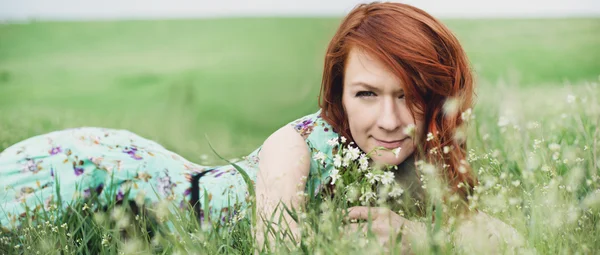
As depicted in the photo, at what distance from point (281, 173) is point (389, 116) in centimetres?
38

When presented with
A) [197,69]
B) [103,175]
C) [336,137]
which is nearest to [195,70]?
[197,69]

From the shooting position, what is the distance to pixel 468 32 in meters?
6.76

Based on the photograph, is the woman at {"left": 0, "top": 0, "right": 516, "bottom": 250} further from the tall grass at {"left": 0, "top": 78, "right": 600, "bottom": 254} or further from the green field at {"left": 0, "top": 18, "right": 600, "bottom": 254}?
the green field at {"left": 0, "top": 18, "right": 600, "bottom": 254}

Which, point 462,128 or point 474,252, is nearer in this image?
point 474,252

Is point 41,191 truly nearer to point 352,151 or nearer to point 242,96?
point 352,151

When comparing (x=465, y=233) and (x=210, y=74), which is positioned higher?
(x=465, y=233)

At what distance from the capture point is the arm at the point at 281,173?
6.72 feet

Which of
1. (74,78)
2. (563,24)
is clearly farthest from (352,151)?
(563,24)

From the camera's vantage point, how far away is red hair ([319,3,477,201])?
2.12m

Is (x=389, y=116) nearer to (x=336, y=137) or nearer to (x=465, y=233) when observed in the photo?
(x=336, y=137)

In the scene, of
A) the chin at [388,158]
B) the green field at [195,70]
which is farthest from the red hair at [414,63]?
the green field at [195,70]

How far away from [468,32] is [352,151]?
206 inches

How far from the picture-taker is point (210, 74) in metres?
5.79

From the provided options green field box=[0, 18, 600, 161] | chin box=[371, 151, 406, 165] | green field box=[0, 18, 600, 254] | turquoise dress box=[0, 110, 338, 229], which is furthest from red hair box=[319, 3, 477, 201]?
green field box=[0, 18, 600, 161]
